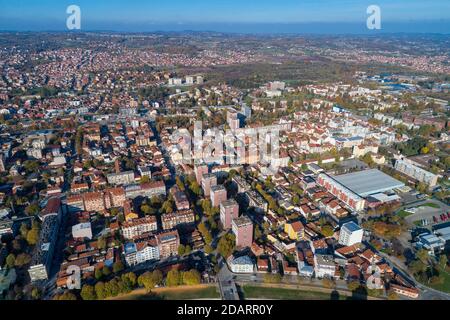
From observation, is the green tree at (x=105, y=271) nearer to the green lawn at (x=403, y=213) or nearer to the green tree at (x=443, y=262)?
the green tree at (x=443, y=262)

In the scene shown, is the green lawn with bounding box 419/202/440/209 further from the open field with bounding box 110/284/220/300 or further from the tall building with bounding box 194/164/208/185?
the open field with bounding box 110/284/220/300

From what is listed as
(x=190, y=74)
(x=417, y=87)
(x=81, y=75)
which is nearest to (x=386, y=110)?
(x=417, y=87)

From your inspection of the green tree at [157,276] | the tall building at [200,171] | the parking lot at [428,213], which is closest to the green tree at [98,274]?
the green tree at [157,276]

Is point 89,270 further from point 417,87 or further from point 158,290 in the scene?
point 417,87

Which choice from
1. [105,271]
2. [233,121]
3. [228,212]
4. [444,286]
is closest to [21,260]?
[105,271]

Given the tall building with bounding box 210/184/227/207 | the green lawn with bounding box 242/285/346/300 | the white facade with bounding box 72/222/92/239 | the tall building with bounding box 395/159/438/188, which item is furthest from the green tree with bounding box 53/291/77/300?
the tall building with bounding box 395/159/438/188
